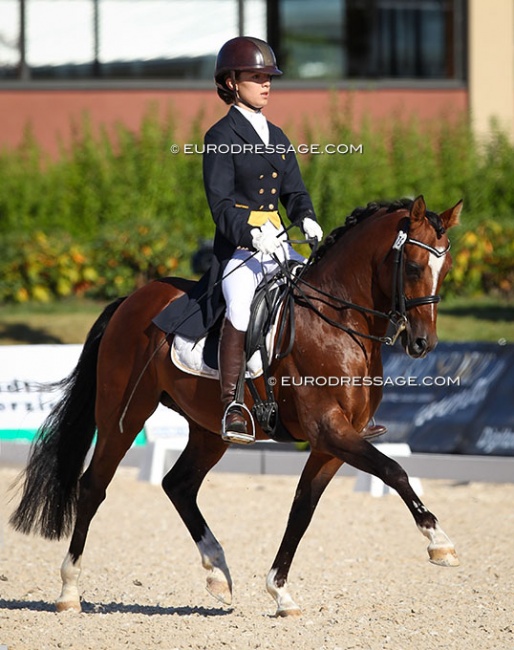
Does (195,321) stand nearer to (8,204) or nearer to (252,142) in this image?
(252,142)

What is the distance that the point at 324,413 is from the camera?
5.50 meters

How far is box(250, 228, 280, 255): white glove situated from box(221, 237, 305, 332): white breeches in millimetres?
178

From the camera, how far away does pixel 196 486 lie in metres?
6.43

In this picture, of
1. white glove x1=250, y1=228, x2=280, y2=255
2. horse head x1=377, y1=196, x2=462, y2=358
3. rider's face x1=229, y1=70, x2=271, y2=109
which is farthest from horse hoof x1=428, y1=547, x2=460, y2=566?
rider's face x1=229, y1=70, x2=271, y2=109

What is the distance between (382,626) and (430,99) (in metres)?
12.7

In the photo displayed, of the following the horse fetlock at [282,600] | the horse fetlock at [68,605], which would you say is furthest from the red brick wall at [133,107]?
the horse fetlock at [282,600]

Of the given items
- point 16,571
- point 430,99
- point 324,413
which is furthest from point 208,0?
point 324,413

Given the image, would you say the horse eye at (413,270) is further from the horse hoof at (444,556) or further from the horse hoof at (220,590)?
the horse hoof at (220,590)

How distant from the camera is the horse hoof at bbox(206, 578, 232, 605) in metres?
6.07

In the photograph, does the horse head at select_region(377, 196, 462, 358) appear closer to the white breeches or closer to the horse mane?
the horse mane

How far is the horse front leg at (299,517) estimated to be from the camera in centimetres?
595

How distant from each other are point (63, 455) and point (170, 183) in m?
9.84

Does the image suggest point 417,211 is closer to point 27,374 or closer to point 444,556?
point 444,556

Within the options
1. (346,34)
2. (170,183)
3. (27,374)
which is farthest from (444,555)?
(346,34)
